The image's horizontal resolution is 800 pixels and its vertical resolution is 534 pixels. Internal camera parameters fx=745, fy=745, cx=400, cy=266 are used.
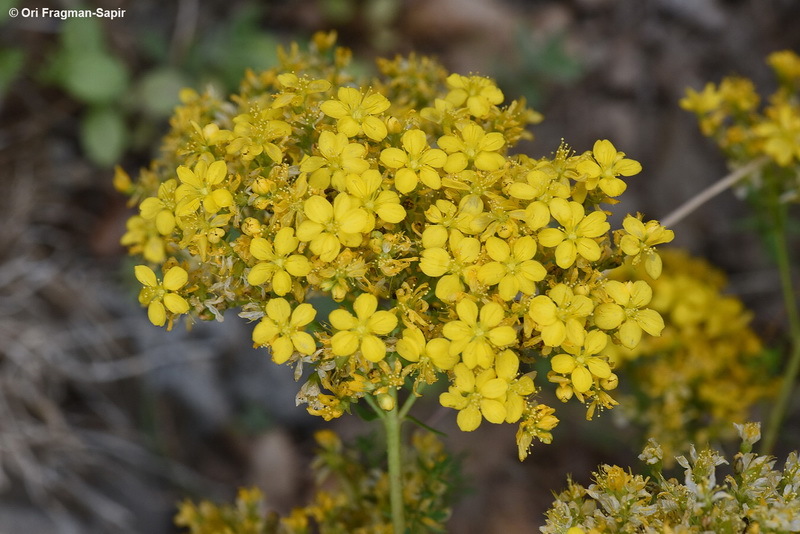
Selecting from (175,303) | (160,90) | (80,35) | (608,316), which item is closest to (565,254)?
(608,316)

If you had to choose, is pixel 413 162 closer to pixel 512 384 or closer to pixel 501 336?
pixel 501 336

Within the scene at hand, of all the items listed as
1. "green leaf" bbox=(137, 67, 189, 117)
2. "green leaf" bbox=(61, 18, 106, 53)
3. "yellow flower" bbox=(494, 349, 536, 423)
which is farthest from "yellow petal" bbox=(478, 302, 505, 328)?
"green leaf" bbox=(61, 18, 106, 53)

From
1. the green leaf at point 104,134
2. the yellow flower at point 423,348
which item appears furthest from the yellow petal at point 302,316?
the green leaf at point 104,134

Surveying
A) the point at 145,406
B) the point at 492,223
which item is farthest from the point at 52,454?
the point at 492,223

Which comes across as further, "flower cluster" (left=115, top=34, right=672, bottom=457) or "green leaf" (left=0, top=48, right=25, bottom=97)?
"green leaf" (left=0, top=48, right=25, bottom=97)

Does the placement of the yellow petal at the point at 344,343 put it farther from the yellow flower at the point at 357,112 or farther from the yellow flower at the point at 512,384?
the yellow flower at the point at 357,112

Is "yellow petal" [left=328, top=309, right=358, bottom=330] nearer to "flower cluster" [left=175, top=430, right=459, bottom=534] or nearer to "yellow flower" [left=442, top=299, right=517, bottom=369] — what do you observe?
"yellow flower" [left=442, top=299, right=517, bottom=369]
